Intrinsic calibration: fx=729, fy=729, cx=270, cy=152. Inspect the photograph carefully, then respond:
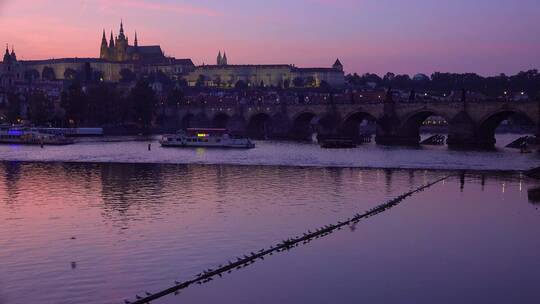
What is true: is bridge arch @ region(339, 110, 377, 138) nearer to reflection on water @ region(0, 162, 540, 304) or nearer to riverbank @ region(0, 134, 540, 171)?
riverbank @ region(0, 134, 540, 171)

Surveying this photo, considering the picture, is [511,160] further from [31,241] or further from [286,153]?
[31,241]

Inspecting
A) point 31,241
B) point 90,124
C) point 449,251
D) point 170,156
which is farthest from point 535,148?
point 90,124

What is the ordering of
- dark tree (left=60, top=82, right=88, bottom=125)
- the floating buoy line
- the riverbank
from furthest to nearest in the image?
dark tree (left=60, top=82, right=88, bottom=125) < the riverbank < the floating buoy line

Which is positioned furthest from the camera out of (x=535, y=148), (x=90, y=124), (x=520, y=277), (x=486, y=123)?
(x=90, y=124)

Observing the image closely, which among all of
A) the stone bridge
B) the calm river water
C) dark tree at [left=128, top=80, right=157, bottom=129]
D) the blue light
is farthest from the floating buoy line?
dark tree at [left=128, top=80, right=157, bottom=129]

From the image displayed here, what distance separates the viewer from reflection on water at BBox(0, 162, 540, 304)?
19.4 m

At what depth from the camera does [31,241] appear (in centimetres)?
2439

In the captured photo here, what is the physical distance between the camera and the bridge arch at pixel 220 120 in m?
139

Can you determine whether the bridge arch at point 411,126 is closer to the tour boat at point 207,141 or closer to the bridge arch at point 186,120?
the tour boat at point 207,141

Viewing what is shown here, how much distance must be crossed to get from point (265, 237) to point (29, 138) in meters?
75.5

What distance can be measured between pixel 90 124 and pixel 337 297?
118m

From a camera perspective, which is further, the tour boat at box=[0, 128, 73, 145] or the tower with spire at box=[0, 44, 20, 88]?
the tower with spire at box=[0, 44, 20, 88]

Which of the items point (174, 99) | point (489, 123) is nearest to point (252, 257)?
point (489, 123)

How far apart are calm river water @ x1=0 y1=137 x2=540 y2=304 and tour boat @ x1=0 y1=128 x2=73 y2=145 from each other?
45.0 meters
